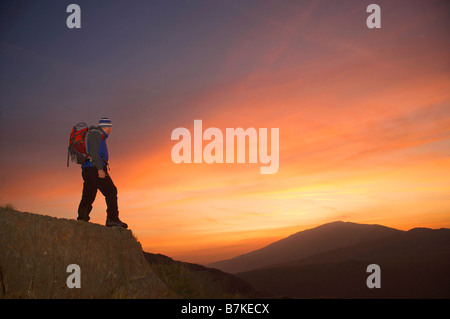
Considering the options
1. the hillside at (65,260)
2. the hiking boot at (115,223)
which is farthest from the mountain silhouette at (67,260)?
the hiking boot at (115,223)

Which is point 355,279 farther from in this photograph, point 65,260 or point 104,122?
point 65,260

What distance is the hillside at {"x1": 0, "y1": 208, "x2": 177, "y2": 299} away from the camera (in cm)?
653

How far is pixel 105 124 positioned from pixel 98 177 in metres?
1.25

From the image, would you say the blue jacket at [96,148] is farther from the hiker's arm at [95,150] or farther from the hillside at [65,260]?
the hillside at [65,260]

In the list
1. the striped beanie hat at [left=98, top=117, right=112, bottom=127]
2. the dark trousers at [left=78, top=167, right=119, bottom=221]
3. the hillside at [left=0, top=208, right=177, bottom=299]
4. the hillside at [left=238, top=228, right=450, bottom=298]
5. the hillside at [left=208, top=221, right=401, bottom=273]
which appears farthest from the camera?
the hillside at [left=208, top=221, right=401, bottom=273]

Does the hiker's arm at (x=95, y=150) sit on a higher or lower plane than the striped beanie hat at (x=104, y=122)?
lower

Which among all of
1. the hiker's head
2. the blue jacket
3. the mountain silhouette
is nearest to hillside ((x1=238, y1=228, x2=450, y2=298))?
the mountain silhouette

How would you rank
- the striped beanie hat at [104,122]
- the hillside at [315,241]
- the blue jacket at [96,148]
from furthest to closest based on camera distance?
the hillside at [315,241], the striped beanie hat at [104,122], the blue jacket at [96,148]

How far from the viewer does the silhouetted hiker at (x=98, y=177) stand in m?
8.28

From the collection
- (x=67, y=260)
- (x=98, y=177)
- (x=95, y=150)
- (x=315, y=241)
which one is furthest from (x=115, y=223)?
(x=315, y=241)

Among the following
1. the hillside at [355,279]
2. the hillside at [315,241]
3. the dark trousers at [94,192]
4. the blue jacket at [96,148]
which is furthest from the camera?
the hillside at [315,241]

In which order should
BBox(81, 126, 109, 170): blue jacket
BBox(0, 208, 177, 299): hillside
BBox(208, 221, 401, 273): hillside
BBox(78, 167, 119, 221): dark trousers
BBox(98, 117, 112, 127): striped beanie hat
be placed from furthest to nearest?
1. BBox(208, 221, 401, 273): hillside
2. BBox(98, 117, 112, 127): striped beanie hat
3. BBox(78, 167, 119, 221): dark trousers
4. BBox(81, 126, 109, 170): blue jacket
5. BBox(0, 208, 177, 299): hillside

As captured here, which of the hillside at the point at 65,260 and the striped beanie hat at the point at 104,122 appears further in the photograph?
the striped beanie hat at the point at 104,122

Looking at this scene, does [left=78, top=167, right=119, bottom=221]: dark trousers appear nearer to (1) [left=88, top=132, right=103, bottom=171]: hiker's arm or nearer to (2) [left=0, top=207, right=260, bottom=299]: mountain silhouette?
(1) [left=88, top=132, right=103, bottom=171]: hiker's arm
